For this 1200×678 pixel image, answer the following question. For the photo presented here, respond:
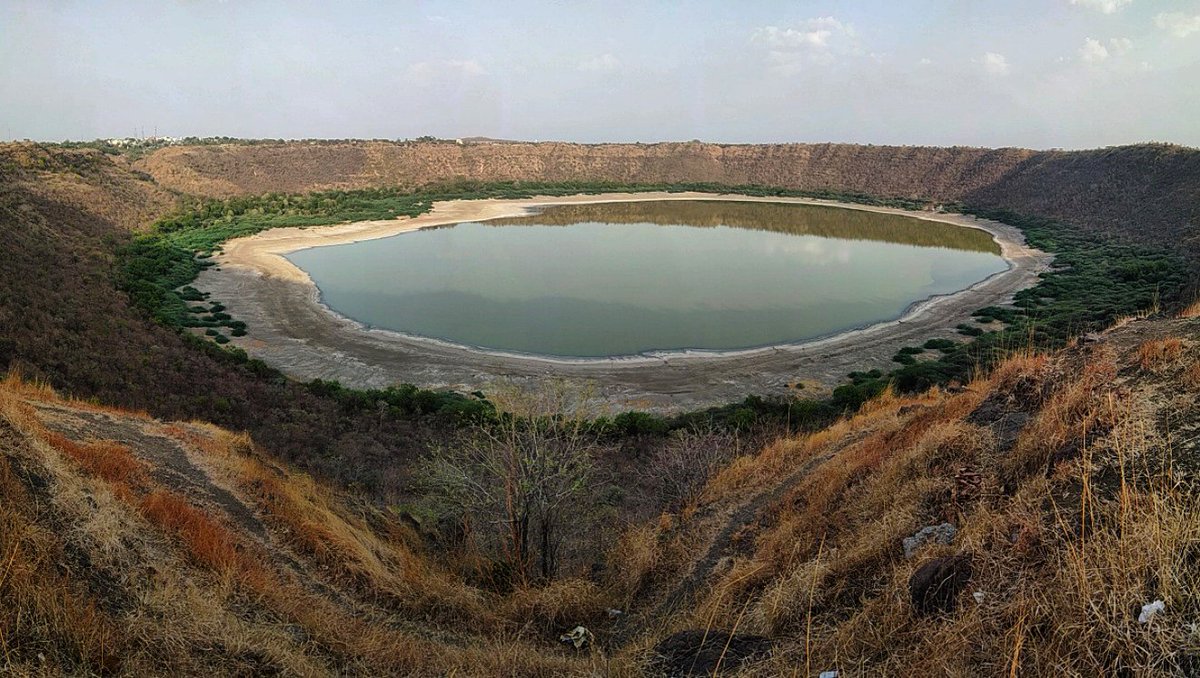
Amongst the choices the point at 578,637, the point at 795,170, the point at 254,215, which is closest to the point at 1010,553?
the point at 578,637

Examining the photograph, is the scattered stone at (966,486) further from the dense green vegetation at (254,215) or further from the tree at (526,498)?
the dense green vegetation at (254,215)

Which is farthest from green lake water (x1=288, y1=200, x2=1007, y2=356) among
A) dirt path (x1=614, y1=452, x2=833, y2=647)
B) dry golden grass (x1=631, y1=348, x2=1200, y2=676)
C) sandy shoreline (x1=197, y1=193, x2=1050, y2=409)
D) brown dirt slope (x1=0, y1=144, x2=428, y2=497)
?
dry golden grass (x1=631, y1=348, x2=1200, y2=676)

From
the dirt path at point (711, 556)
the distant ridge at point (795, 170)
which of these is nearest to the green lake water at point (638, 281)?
the distant ridge at point (795, 170)

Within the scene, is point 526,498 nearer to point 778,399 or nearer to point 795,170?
point 778,399

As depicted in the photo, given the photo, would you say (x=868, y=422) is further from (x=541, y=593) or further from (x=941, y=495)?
(x=541, y=593)

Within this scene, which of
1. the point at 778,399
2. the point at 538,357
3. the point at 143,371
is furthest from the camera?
the point at 538,357
